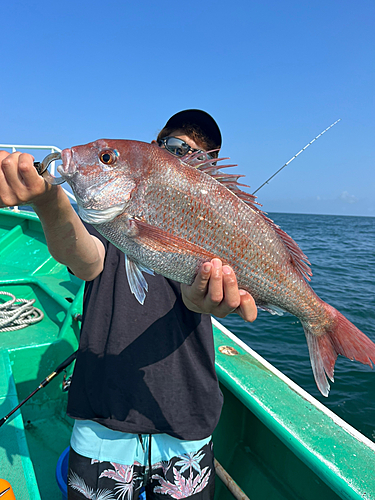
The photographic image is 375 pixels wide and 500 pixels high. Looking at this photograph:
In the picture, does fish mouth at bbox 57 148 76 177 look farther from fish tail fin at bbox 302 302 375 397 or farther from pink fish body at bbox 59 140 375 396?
fish tail fin at bbox 302 302 375 397

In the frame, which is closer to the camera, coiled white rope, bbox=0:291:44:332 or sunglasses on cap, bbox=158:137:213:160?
sunglasses on cap, bbox=158:137:213:160

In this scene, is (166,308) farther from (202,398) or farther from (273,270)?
→ (273,270)

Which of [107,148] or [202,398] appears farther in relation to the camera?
[202,398]

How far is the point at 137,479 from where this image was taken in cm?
187

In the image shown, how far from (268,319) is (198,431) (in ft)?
28.8

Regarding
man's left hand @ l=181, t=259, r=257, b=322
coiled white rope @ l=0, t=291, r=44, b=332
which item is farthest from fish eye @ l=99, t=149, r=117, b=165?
coiled white rope @ l=0, t=291, r=44, b=332

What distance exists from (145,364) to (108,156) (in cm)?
125

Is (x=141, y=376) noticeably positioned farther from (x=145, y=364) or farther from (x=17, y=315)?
(x=17, y=315)

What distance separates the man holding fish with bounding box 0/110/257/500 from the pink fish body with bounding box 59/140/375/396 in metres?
0.08

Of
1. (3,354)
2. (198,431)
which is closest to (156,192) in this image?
(198,431)

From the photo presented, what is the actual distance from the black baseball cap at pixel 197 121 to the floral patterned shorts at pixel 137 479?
7.38 ft

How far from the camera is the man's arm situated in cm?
131

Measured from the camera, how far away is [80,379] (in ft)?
6.59

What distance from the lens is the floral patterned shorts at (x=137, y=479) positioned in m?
1.80
